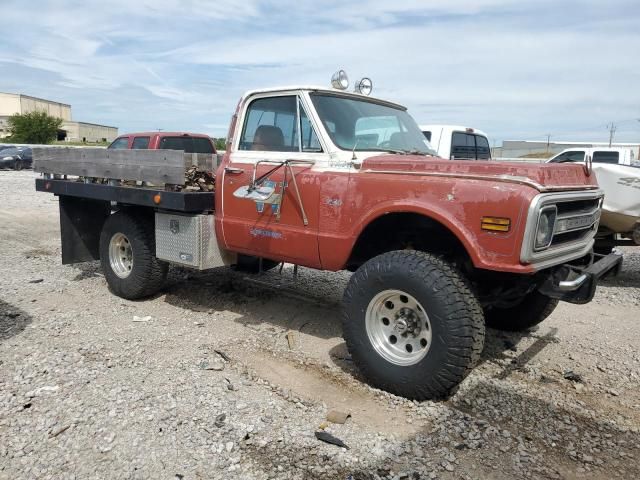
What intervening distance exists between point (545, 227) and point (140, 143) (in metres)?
10.4

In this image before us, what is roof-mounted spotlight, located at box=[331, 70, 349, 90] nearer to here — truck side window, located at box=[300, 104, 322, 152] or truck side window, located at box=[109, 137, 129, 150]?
truck side window, located at box=[300, 104, 322, 152]

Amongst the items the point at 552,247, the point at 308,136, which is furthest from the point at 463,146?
the point at 552,247

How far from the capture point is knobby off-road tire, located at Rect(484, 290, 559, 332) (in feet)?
16.3

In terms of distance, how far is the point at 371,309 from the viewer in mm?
3975

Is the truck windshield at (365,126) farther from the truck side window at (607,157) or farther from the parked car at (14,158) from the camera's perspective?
the parked car at (14,158)

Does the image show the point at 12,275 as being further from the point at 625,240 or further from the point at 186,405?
the point at 625,240

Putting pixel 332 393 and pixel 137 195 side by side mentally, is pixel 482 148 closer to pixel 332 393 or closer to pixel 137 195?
pixel 137 195

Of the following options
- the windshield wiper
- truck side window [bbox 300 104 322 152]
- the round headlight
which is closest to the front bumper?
the round headlight

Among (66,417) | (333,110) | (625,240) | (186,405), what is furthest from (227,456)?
(625,240)

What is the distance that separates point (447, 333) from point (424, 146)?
2.24 m

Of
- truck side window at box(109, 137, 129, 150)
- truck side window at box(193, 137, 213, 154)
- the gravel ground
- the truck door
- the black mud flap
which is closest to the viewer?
the gravel ground

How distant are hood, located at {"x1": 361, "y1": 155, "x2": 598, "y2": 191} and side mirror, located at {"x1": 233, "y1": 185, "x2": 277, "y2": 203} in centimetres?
93

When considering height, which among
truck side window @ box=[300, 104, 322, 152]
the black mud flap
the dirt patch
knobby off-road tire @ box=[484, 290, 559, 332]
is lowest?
the dirt patch

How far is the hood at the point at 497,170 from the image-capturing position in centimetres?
350
